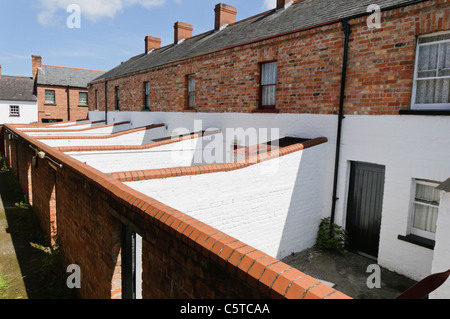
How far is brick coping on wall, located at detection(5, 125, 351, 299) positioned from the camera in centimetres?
194

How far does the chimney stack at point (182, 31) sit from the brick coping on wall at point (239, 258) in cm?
1910

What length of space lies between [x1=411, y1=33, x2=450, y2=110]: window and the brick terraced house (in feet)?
0.07

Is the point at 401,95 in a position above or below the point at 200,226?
above

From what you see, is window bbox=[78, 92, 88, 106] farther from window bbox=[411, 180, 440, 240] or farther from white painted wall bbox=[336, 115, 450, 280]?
window bbox=[411, 180, 440, 240]

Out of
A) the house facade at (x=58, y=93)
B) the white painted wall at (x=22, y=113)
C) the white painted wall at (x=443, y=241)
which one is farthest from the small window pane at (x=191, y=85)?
the white painted wall at (x=22, y=113)

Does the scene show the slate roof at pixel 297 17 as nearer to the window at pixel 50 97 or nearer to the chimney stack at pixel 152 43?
the chimney stack at pixel 152 43

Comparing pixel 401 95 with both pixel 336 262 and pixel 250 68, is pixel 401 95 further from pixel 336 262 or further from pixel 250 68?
pixel 250 68

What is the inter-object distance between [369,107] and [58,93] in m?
35.7

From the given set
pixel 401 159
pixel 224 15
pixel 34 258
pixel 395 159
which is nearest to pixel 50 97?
pixel 224 15

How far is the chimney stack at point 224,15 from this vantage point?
1653 centimetres

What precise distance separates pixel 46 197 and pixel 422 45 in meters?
9.68

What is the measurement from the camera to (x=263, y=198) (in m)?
7.09

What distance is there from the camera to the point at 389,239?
6953 millimetres
